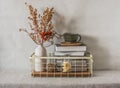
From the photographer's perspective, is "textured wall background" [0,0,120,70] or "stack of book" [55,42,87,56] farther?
"textured wall background" [0,0,120,70]

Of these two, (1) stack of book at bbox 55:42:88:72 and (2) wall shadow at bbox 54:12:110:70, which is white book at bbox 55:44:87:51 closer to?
(1) stack of book at bbox 55:42:88:72

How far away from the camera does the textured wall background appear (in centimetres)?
194

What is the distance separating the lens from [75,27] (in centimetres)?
196

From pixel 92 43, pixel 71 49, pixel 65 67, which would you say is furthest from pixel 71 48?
pixel 92 43

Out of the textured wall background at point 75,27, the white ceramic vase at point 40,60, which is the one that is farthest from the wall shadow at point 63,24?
the white ceramic vase at point 40,60

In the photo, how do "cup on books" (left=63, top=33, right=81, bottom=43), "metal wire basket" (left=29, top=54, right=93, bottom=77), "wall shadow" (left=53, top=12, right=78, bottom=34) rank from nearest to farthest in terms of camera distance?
"metal wire basket" (left=29, top=54, right=93, bottom=77) → "cup on books" (left=63, top=33, right=81, bottom=43) → "wall shadow" (left=53, top=12, right=78, bottom=34)

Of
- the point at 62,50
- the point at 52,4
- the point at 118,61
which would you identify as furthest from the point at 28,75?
the point at 118,61

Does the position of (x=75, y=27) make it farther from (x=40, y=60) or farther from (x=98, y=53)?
(x=40, y=60)

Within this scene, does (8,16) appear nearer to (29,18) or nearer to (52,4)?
(29,18)

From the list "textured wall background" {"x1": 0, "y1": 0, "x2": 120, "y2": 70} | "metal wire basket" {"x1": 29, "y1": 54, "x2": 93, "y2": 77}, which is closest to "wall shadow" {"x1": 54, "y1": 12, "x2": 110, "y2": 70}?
"textured wall background" {"x1": 0, "y1": 0, "x2": 120, "y2": 70}

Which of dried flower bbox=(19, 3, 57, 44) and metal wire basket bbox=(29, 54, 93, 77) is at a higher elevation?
dried flower bbox=(19, 3, 57, 44)

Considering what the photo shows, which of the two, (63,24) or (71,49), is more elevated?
(63,24)

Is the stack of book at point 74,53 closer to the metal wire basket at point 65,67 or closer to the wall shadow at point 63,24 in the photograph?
the metal wire basket at point 65,67

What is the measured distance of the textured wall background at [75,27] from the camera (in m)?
1.94
